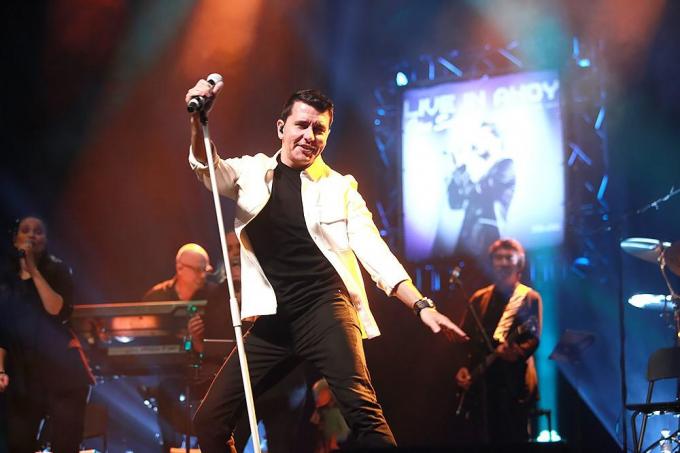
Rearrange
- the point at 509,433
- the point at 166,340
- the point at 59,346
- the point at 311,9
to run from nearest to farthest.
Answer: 1. the point at 59,346
2. the point at 166,340
3. the point at 509,433
4. the point at 311,9

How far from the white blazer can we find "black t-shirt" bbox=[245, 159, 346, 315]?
35mm

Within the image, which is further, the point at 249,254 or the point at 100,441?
the point at 100,441

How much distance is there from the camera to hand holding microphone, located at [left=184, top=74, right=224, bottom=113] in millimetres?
3468

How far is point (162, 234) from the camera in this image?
31.0ft

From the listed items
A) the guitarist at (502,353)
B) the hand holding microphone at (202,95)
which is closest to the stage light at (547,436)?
the guitarist at (502,353)

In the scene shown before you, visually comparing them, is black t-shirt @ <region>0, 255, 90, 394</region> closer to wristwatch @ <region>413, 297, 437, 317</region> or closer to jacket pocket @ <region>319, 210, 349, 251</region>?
jacket pocket @ <region>319, 210, 349, 251</region>

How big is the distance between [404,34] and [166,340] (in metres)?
5.35

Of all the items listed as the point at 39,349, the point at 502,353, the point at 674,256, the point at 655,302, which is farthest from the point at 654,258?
the point at 39,349

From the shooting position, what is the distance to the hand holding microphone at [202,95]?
11.4 feet

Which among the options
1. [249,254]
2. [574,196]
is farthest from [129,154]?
[249,254]

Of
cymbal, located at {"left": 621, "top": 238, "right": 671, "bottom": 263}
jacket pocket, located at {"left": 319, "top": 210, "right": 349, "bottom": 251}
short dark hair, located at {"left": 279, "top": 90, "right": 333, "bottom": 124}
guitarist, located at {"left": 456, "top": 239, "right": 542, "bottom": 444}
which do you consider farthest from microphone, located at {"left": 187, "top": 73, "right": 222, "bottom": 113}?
guitarist, located at {"left": 456, "top": 239, "right": 542, "bottom": 444}

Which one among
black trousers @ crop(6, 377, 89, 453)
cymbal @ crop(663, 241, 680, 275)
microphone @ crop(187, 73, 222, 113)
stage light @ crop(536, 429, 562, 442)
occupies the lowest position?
stage light @ crop(536, 429, 562, 442)

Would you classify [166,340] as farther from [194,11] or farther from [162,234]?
[194,11]

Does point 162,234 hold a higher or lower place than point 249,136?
lower
